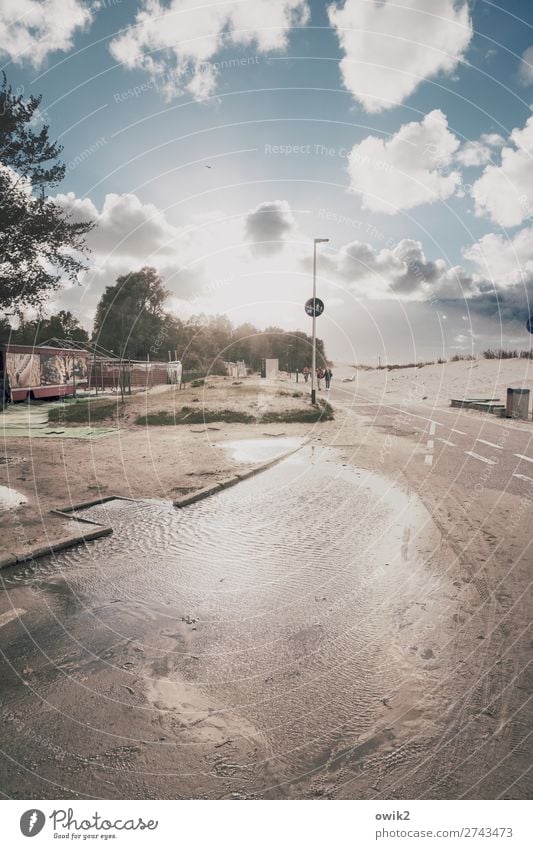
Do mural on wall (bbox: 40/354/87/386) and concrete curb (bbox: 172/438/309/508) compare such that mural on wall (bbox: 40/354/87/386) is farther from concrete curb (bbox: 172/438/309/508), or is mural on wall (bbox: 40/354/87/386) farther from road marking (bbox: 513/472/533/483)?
road marking (bbox: 513/472/533/483)

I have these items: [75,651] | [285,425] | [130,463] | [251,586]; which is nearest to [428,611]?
[251,586]

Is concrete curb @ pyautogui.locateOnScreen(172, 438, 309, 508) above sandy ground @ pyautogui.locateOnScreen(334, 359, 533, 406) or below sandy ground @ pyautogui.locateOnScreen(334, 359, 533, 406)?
below

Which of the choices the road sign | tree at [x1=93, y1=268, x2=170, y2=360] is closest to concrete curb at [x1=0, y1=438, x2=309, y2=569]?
the road sign

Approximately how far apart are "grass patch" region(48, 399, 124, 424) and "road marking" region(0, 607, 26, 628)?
16.0 metres

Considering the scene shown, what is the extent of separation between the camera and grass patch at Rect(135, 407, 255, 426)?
18.8m

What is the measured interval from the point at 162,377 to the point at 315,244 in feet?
77.1

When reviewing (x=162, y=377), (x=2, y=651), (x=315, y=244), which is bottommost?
(x=2, y=651)

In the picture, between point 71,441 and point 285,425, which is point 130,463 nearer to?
point 71,441

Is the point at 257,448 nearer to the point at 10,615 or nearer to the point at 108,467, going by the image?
the point at 108,467

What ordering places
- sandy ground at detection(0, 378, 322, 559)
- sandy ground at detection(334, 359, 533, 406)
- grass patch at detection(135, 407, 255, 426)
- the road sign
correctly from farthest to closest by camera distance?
1. sandy ground at detection(334, 359, 533, 406)
2. the road sign
3. grass patch at detection(135, 407, 255, 426)
4. sandy ground at detection(0, 378, 322, 559)

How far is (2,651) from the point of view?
3.48 meters

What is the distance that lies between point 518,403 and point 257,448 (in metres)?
12.6

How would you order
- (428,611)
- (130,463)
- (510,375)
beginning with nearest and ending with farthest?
1. (428,611)
2. (130,463)
3. (510,375)

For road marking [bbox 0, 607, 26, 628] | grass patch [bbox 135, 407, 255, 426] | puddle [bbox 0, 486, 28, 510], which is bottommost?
road marking [bbox 0, 607, 26, 628]
